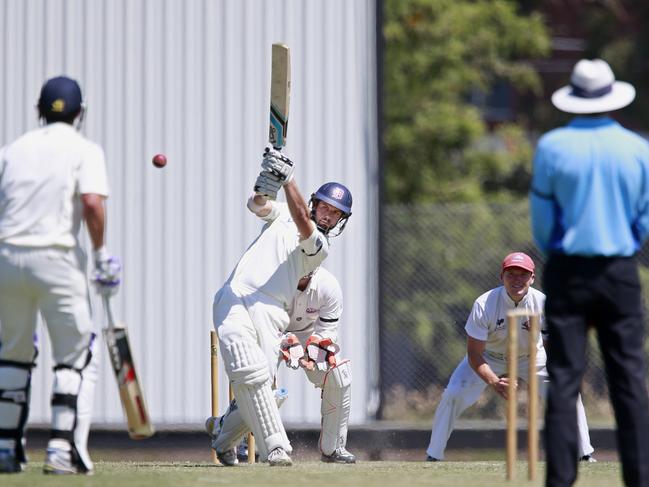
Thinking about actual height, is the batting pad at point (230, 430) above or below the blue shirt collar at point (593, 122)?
below

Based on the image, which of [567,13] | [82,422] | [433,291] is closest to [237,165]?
[433,291]

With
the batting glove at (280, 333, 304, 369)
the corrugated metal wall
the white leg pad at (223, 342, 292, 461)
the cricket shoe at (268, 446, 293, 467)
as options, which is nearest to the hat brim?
the white leg pad at (223, 342, 292, 461)

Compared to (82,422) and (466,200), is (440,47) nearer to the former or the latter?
(466,200)

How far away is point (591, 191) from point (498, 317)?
3.62 metres

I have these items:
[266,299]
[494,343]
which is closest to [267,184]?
[266,299]

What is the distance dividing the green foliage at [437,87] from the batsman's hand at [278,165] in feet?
39.0

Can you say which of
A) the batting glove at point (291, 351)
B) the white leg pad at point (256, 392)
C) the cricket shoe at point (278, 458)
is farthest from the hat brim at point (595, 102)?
the batting glove at point (291, 351)

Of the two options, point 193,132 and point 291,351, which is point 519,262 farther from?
point 193,132

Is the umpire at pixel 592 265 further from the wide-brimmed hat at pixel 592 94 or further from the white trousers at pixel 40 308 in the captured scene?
the white trousers at pixel 40 308

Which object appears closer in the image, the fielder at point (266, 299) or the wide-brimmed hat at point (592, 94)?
the wide-brimmed hat at point (592, 94)

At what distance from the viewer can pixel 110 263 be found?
6289 millimetres

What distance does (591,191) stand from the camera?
18.1ft

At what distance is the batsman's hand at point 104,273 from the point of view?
6250mm

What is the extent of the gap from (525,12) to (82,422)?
60.2 feet
